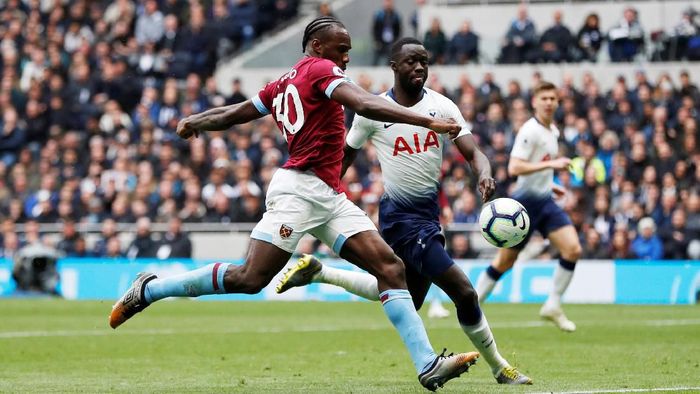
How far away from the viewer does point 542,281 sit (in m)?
23.0

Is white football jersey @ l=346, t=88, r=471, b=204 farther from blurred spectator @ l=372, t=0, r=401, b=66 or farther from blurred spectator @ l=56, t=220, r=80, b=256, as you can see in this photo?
blurred spectator @ l=372, t=0, r=401, b=66

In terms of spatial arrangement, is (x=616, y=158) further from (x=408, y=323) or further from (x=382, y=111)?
(x=382, y=111)

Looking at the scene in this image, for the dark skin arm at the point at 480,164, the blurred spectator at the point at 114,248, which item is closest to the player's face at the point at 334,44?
the dark skin arm at the point at 480,164

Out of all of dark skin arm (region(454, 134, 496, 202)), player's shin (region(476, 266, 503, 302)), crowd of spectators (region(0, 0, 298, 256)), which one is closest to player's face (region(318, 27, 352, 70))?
dark skin arm (region(454, 134, 496, 202))

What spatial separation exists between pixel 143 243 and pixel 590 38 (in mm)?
10512

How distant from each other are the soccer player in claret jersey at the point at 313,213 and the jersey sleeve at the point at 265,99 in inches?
7.2

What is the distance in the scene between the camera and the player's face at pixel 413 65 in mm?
10258

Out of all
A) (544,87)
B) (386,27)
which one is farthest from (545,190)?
(386,27)

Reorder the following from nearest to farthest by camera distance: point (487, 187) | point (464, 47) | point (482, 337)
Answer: point (487, 187)
point (482, 337)
point (464, 47)

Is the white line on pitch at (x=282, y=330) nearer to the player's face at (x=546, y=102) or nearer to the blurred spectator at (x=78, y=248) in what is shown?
the player's face at (x=546, y=102)

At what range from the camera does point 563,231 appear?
15102mm

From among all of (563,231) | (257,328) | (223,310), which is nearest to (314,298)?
(223,310)

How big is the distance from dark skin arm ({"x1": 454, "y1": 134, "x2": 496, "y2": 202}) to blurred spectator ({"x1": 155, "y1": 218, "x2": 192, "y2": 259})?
1582 centimetres

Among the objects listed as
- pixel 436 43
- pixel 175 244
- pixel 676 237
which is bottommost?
pixel 175 244
